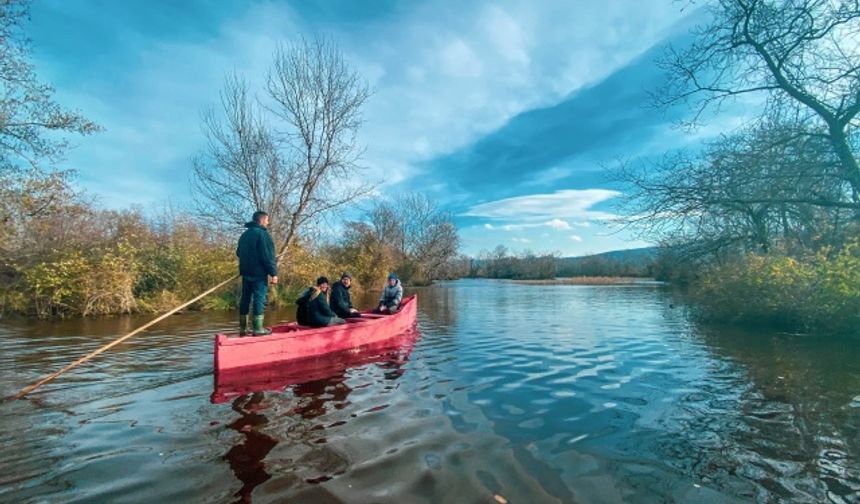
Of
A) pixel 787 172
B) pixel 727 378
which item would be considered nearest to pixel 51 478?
pixel 727 378

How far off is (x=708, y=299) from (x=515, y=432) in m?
12.8

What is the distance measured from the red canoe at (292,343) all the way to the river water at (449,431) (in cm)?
65

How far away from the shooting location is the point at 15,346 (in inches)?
347

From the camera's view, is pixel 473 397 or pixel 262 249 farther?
pixel 262 249

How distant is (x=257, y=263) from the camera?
7.00m

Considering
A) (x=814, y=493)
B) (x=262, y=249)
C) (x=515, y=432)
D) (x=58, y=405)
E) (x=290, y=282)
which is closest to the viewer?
(x=814, y=493)

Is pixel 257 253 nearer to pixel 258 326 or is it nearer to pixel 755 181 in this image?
pixel 258 326

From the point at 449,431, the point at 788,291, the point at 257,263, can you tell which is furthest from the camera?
the point at 788,291

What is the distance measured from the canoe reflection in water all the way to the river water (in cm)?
3

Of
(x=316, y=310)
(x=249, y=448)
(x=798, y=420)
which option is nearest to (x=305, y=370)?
(x=316, y=310)

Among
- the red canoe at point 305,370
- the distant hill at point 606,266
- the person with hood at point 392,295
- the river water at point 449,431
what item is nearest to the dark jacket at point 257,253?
the red canoe at point 305,370

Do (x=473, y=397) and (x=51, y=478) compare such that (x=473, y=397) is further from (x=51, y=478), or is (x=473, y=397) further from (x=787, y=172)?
(x=787, y=172)

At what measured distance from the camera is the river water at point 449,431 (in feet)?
10.2

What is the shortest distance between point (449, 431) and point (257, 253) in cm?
439
